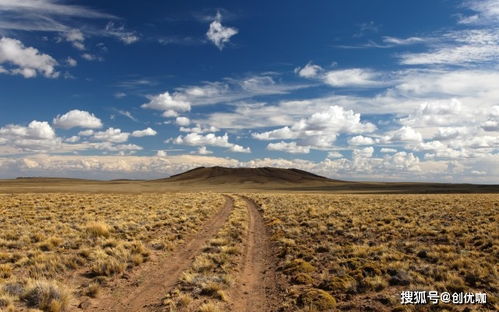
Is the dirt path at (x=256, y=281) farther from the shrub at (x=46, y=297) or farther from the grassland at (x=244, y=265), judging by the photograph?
the shrub at (x=46, y=297)

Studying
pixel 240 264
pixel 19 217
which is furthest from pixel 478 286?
pixel 19 217

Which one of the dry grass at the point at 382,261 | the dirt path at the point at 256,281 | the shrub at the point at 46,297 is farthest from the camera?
the dry grass at the point at 382,261

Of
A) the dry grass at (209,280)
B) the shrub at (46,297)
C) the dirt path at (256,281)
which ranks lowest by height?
the dirt path at (256,281)

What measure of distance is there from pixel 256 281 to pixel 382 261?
17.3ft

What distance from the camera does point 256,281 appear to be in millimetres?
11102

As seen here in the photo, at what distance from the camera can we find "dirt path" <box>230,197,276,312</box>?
9062 millimetres

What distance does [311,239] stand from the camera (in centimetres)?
1806

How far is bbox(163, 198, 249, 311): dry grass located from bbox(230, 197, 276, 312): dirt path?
0.34 meters

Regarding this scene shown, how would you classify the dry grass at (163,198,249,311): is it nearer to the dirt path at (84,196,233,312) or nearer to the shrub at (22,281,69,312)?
the dirt path at (84,196,233,312)

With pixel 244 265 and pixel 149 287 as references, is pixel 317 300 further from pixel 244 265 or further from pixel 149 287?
pixel 149 287

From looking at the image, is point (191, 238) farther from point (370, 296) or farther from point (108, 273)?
point (370, 296)

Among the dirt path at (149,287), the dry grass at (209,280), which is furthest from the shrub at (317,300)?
the dirt path at (149,287)

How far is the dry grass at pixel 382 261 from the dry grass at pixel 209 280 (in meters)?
1.92

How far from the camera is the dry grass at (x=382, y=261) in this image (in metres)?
9.38
